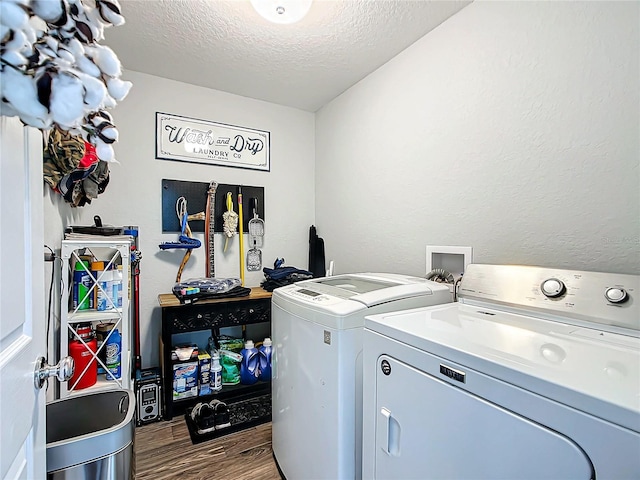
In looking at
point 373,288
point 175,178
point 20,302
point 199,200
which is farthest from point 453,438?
point 175,178

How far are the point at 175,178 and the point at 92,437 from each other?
6.03 ft

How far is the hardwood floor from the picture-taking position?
1650mm

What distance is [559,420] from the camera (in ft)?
1.91

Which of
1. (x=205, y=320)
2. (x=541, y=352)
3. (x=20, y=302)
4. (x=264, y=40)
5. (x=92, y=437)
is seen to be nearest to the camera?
(x=20, y=302)

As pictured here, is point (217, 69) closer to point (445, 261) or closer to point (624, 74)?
point (445, 261)

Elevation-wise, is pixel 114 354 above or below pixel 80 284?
below

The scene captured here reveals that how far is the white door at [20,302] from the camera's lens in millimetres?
541

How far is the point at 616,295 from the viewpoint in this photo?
36.1 inches

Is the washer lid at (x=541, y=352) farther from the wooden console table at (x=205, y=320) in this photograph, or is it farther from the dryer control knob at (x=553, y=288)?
the wooden console table at (x=205, y=320)

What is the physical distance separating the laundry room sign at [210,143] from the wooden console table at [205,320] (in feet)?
3.59

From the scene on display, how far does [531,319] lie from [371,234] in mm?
1321

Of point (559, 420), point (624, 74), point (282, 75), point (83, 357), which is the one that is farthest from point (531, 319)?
point (282, 75)

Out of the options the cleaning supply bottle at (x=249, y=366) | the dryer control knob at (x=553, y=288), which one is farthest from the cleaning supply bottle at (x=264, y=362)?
the dryer control knob at (x=553, y=288)

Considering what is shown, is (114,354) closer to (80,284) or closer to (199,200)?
(80,284)
